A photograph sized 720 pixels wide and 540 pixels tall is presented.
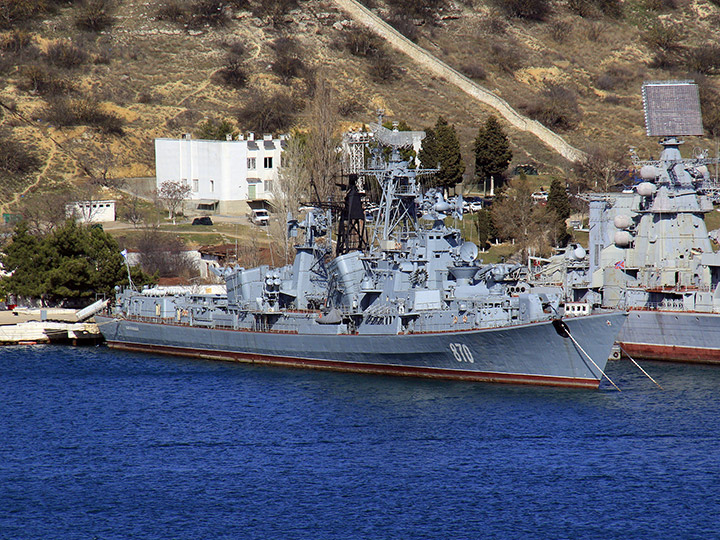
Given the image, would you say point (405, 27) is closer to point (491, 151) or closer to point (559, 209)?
point (491, 151)

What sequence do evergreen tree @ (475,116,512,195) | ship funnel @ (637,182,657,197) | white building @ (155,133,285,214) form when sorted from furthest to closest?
white building @ (155,133,285,214) → evergreen tree @ (475,116,512,195) → ship funnel @ (637,182,657,197)

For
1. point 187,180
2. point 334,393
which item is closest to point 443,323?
point 334,393

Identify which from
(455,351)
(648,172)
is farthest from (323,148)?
(455,351)

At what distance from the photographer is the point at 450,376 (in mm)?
43969

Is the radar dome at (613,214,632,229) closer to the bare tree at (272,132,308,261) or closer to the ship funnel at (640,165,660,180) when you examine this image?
the ship funnel at (640,165,660,180)

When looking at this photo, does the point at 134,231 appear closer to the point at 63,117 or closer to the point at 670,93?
the point at 63,117

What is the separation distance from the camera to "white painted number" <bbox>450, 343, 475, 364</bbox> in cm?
4262

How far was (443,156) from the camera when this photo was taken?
263ft

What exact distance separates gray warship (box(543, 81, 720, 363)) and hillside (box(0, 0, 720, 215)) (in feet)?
120

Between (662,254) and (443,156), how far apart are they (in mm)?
29901

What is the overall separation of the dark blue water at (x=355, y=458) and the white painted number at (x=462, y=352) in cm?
111

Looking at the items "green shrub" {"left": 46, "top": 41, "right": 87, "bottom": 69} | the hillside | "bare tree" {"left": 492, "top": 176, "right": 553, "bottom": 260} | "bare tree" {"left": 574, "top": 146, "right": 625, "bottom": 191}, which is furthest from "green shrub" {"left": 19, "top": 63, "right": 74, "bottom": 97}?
"bare tree" {"left": 574, "top": 146, "right": 625, "bottom": 191}

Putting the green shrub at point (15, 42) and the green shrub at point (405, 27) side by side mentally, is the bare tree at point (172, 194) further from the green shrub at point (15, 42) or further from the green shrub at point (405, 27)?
the green shrub at point (405, 27)

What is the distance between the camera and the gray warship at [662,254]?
48906 mm
